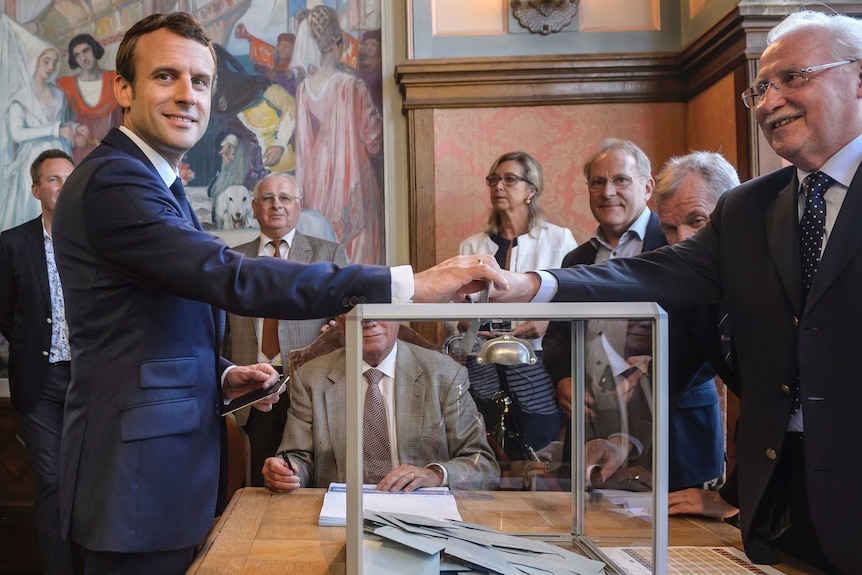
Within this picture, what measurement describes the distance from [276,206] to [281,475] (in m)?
2.65

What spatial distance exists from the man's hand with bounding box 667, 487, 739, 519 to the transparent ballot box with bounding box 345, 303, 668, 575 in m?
0.52

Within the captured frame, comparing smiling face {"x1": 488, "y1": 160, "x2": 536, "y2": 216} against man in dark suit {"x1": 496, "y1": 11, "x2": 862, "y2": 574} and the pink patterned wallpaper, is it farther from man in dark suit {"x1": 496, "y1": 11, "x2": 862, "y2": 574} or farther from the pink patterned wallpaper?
man in dark suit {"x1": 496, "y1": 11, "x2": 862, "y2": 574}

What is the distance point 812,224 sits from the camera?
65.9 inches

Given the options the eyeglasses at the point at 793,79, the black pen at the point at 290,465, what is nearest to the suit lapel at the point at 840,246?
the eyeglasses at the point at 793,79

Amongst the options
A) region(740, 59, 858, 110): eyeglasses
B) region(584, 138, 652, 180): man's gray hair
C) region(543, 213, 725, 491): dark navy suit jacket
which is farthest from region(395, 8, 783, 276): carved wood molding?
region(740, 59, 858, 110): eyeglasses

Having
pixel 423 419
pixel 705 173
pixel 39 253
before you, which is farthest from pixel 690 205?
pixel 39 253

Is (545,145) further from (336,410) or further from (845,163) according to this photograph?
(336,410)

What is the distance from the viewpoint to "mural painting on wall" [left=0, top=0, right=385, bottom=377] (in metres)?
5.65

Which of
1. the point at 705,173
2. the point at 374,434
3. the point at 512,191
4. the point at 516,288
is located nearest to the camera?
the point at 374,434

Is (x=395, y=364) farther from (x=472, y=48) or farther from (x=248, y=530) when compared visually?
(x=472, y=48)

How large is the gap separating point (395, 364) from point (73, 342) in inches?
30.9

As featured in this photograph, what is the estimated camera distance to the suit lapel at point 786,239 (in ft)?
5.39

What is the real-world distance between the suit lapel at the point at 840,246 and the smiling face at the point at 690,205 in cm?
105

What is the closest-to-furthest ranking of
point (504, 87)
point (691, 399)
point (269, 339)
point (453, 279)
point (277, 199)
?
point (453, 279), point (691, 399), point (269, 339), point (277, 199), point (504, 87)
